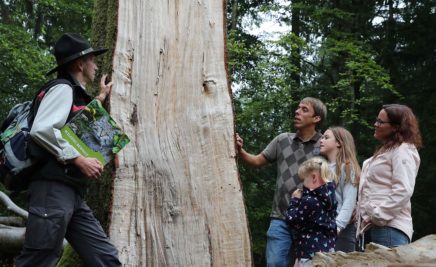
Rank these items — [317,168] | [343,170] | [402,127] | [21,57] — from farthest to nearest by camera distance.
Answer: [21,57]
[343,170]
[317,168]
[402,127]

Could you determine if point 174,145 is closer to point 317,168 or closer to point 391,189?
point 317,168

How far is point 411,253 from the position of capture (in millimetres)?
2498

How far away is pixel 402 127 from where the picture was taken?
4.17 metres

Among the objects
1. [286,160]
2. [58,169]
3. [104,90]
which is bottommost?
[58,169]

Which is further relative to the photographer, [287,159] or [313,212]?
[287,159]

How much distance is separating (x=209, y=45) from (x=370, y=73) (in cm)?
854

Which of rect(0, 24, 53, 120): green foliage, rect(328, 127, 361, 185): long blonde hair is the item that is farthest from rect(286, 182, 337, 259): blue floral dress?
rect(0, 24, 53, 120): green foliage

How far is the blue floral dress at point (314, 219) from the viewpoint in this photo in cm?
423

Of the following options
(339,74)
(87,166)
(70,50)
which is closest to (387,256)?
(87,166)

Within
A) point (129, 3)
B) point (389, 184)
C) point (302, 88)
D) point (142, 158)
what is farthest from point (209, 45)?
point (302, 88)

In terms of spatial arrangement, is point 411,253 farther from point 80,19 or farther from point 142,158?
point 80,19

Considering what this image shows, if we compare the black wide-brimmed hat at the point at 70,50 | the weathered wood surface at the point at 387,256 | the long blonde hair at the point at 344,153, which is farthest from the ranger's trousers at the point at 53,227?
the long blonde hair at the point at 344,153

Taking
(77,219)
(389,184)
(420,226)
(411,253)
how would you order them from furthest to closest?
(420,226) < (389,184) < (77,219) < (411,253)

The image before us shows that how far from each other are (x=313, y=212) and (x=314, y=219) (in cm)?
5
